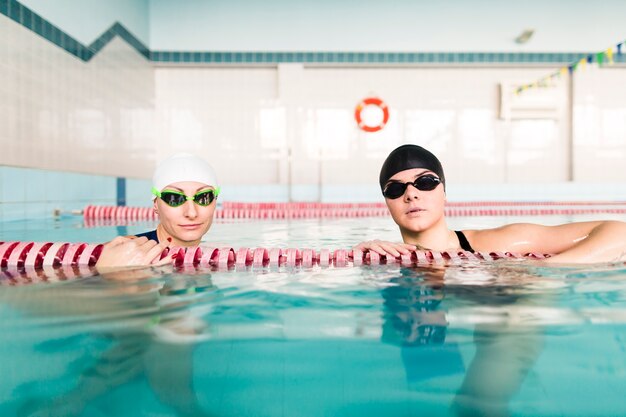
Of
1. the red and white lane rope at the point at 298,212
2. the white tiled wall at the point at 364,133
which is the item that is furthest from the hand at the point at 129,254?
the white tiled wall at the point at 364,133

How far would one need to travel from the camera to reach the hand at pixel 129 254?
2.57m

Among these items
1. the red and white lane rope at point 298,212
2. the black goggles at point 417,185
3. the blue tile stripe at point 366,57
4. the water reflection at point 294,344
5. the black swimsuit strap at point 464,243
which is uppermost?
the blue tile stripe at point 366,57

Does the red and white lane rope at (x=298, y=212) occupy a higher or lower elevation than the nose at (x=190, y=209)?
lower

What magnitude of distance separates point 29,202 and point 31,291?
4.94 metres

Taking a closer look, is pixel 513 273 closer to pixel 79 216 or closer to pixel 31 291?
pixel 31 291

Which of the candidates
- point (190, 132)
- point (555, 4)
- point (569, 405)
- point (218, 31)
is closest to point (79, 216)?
point (190, 132)

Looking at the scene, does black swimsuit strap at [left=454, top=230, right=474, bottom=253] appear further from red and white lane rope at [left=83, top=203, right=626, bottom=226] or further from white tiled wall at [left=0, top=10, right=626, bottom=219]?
white tiled wall at [left=0, top=10, right=626, bottom=219]

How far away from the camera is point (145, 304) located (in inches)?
73.6

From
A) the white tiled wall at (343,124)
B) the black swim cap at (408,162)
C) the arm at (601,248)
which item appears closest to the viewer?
the arm at (601,248)

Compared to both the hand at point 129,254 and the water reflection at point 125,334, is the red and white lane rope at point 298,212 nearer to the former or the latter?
the hand at point 129,254

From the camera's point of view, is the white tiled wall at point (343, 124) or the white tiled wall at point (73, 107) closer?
the white tiled wall at point (73, 107)

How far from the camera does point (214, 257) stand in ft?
9.30

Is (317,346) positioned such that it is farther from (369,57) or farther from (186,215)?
(369,57)

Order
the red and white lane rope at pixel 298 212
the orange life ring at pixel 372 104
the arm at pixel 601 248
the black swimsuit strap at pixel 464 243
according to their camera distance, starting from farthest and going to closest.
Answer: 1. the orange life ring at pixel 372 104
2. the red and white lane rope at pixel 298 212
3. the black swimsuit strap at pixel 464 243
4. the arm at pixel 601 248
